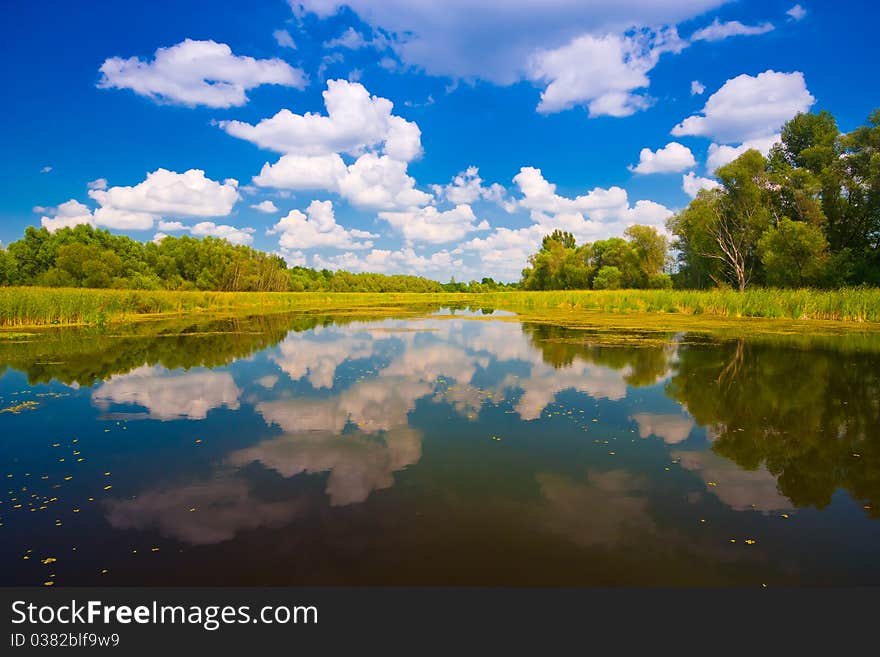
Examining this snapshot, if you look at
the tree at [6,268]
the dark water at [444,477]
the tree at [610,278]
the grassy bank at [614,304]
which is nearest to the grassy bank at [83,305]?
the grassy bank at [614,304]

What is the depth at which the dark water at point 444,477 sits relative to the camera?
423cm

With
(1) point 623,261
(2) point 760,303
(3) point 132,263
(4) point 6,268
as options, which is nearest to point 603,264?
(1) point 623,261

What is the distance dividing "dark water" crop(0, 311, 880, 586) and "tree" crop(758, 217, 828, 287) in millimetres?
27453

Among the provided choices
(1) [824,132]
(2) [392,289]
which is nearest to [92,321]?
(1) [824,132]

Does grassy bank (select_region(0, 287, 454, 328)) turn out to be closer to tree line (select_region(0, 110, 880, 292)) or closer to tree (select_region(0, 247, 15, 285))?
tree line (select_region(0, 110, 880, 292))

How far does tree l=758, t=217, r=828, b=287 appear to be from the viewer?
34438 mm

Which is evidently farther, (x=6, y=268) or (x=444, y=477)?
(x=6, y=268)

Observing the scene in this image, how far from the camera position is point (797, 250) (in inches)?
1401

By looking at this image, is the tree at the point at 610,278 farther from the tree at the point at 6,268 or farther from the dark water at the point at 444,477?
the tree at the point at 6,268

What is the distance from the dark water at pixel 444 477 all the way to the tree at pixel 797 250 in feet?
90.1

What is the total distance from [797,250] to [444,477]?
41.1m

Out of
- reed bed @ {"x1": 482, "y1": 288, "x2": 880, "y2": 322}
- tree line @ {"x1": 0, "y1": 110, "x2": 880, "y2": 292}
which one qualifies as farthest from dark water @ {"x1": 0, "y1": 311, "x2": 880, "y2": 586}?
tree line @ {"x1": 0, "y1": 110, "x2": 880, "y2": 292}

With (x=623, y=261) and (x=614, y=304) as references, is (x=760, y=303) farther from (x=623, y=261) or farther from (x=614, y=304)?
(x=623, y=261)

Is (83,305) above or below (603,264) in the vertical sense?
below
